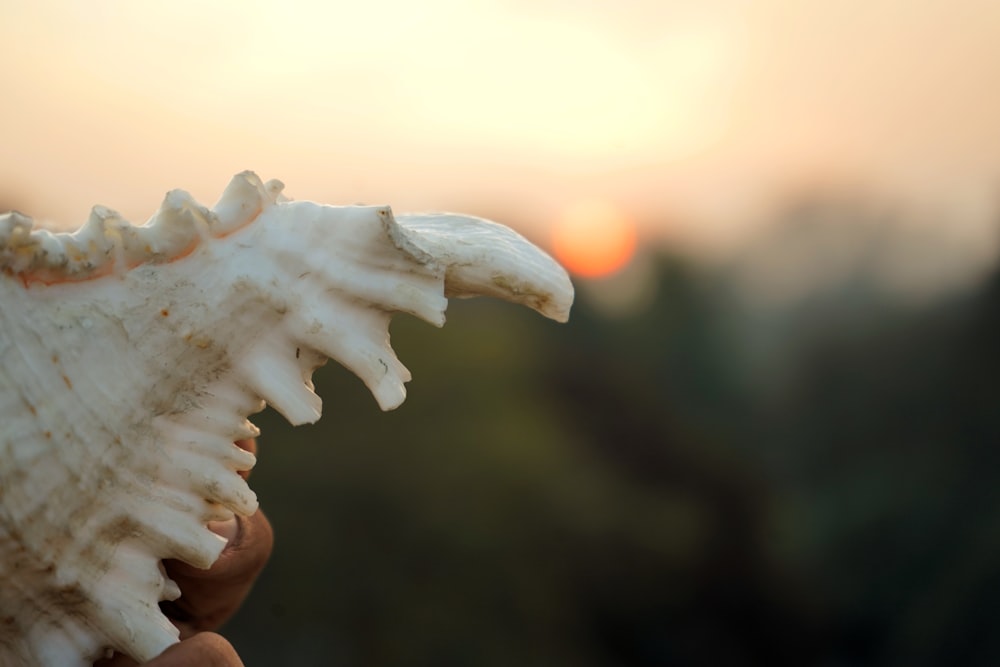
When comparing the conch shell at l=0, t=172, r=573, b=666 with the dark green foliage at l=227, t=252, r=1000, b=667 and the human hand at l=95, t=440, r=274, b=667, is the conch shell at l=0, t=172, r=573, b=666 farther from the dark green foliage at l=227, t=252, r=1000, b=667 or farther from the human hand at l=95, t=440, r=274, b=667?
the dark green foliage at l=227, t=252, r=1000, b=667

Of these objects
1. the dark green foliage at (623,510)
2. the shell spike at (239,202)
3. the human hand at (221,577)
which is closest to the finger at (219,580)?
the human hand at (221,577)

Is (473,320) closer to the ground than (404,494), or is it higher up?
higher up

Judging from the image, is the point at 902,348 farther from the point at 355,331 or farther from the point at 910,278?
the point at 355,331

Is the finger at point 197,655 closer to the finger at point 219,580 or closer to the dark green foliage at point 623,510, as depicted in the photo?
the finger at point 219,580

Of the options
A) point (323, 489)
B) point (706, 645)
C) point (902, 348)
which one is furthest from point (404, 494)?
point (902, 348)

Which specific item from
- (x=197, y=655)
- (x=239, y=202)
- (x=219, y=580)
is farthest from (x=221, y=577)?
(x=239, y=202)

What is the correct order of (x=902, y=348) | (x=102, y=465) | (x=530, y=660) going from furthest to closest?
(x=902, y=348), (x=530, y=660), (x=102, y=465)
